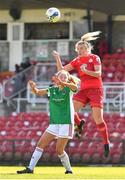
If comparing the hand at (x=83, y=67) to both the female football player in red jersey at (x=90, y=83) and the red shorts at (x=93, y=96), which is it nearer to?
the female football player in red jersey at (x=90, y=83)

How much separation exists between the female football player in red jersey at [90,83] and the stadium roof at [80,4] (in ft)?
34.2

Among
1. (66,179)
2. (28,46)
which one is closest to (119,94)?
(28,46)

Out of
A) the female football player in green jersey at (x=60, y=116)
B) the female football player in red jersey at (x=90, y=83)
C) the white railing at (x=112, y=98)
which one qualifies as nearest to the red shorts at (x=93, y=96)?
the female football player in red jersey at (x=90, y=83)

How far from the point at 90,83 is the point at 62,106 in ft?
4.68

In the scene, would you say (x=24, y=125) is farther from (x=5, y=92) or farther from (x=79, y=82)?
(x=79, y=82)

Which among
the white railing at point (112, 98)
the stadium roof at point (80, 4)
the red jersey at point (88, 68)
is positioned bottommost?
the white railing at point (112, 98)

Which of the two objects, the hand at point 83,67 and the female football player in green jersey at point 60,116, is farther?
the hand at point 83,67

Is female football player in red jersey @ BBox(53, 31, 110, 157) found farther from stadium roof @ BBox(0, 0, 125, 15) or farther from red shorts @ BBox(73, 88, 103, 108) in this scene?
stadium roof @ BBox(0, 0, 125, 15)

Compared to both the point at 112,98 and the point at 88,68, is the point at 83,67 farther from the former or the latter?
the point at 112,98

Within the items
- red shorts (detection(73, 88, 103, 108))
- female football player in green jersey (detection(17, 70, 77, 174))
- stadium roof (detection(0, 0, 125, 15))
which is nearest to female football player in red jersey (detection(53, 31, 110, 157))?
red shorts (detection(73, 88, 103, 108))

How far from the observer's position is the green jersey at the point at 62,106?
14117 mm

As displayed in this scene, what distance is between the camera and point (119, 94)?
946 inches

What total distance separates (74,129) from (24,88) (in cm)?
1185

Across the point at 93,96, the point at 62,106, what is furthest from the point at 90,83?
the point at 62,106
